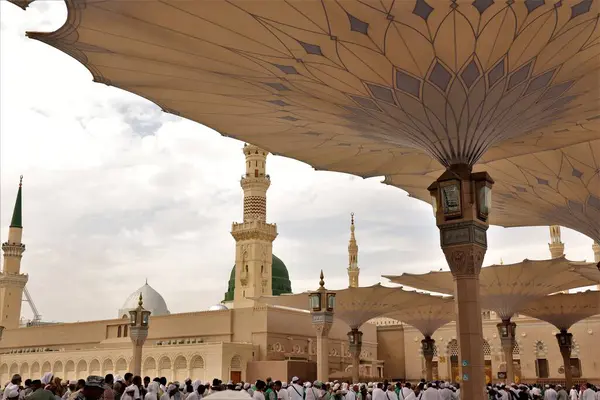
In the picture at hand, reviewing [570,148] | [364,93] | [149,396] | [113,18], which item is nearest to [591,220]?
[570,148]

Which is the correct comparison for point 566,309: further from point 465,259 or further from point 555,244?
point 465,259

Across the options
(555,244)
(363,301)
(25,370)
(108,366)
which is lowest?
(25,370)

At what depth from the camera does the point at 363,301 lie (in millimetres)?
Result: 27609

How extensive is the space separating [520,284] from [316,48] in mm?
18172

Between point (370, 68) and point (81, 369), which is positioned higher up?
point (370, 68)

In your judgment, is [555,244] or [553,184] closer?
[553,184]

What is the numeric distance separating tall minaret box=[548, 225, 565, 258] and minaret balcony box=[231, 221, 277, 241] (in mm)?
20243

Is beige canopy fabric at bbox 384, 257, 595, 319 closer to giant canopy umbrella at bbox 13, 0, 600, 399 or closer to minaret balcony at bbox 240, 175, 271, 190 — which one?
giant canopy umbrella at bbox 13, 0, 600, 399

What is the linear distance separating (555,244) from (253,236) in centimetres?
2204

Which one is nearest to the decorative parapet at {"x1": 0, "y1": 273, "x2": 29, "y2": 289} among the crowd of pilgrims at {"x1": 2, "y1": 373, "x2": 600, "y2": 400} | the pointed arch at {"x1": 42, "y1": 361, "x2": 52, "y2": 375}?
the pointed arch at {"x1": 42, "y1": 361, "x2": 52, "y2": 375}

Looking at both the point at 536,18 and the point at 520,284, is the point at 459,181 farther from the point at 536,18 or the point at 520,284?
the point at 520,284

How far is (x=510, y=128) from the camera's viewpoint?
36.6 ft

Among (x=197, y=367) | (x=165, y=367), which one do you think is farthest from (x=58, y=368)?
(x=197, y=367)

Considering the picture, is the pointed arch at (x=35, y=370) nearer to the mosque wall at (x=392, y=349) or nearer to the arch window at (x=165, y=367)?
the arch window at (x=165, y=367)
